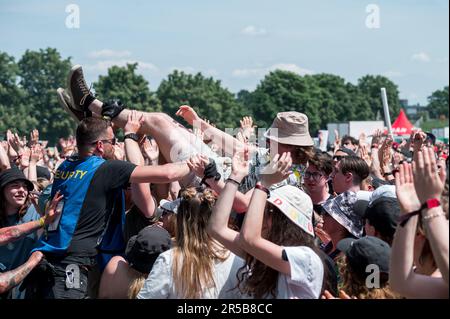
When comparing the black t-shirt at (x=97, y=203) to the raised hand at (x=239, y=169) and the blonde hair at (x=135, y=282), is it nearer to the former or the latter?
the blonde hair at (x=135, y=282)

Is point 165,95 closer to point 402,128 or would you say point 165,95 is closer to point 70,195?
point 402,128

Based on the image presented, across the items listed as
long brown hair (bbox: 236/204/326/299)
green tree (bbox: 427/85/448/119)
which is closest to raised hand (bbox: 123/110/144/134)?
long brown hair (bbox: 236/204/326/299)

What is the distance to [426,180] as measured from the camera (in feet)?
9.95

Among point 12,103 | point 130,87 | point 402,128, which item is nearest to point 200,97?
point 130,87

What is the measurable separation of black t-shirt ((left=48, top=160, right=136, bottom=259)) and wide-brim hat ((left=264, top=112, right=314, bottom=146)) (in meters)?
0.99

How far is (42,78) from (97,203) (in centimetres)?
10755

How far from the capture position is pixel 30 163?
8.02 m

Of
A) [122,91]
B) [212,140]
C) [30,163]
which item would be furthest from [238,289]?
[122,91]

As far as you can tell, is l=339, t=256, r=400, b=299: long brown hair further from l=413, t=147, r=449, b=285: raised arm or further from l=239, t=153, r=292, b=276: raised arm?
l=413, t=147, r=449, b=285: raised arm

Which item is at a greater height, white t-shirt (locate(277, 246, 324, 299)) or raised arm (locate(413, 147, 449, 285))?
raised arm (locate(413, 147, 449, 285))

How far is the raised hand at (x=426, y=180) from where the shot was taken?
3023mm

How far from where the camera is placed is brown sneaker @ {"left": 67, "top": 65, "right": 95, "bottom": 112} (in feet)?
18.6
